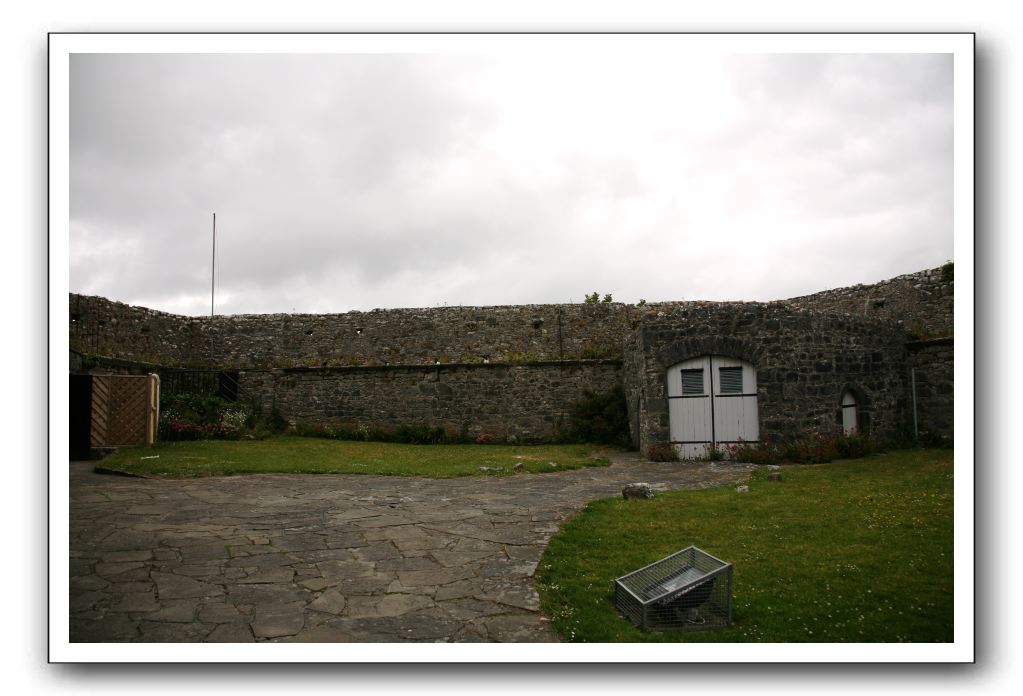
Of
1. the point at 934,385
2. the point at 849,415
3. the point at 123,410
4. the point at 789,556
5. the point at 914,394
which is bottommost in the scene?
the point at 789,556

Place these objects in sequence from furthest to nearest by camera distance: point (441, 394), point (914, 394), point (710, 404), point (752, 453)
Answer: point (441, 394), point (914, 394), point (710, 404), point (752, 453)

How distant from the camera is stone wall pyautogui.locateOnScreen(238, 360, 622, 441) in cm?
1677

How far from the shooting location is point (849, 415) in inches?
498

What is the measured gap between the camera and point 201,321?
1938 centimetres

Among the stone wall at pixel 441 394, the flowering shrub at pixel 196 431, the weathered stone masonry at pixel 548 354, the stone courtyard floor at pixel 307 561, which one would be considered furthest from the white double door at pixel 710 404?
the flowering shrub at pixel 196 431

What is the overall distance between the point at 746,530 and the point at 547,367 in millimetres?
10953

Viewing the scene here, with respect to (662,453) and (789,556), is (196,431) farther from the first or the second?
(789,556)

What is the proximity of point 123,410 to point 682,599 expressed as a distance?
42.1ft

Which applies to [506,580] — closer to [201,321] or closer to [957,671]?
[957,671]

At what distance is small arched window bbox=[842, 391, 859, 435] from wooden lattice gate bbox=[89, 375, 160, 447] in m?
15.0

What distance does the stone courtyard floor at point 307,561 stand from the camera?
3842mm

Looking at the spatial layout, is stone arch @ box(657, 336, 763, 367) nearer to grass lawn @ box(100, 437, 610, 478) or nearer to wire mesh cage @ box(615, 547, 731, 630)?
grass lawn @ box(100, 437, 610, 478)

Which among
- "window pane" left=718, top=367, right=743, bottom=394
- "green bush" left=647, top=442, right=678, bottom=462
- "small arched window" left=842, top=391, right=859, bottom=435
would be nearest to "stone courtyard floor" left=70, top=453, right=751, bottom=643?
"green bush" left=647, top=442, right=678, bottom=462

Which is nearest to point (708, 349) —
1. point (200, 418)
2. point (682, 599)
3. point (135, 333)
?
point (682, 599)
